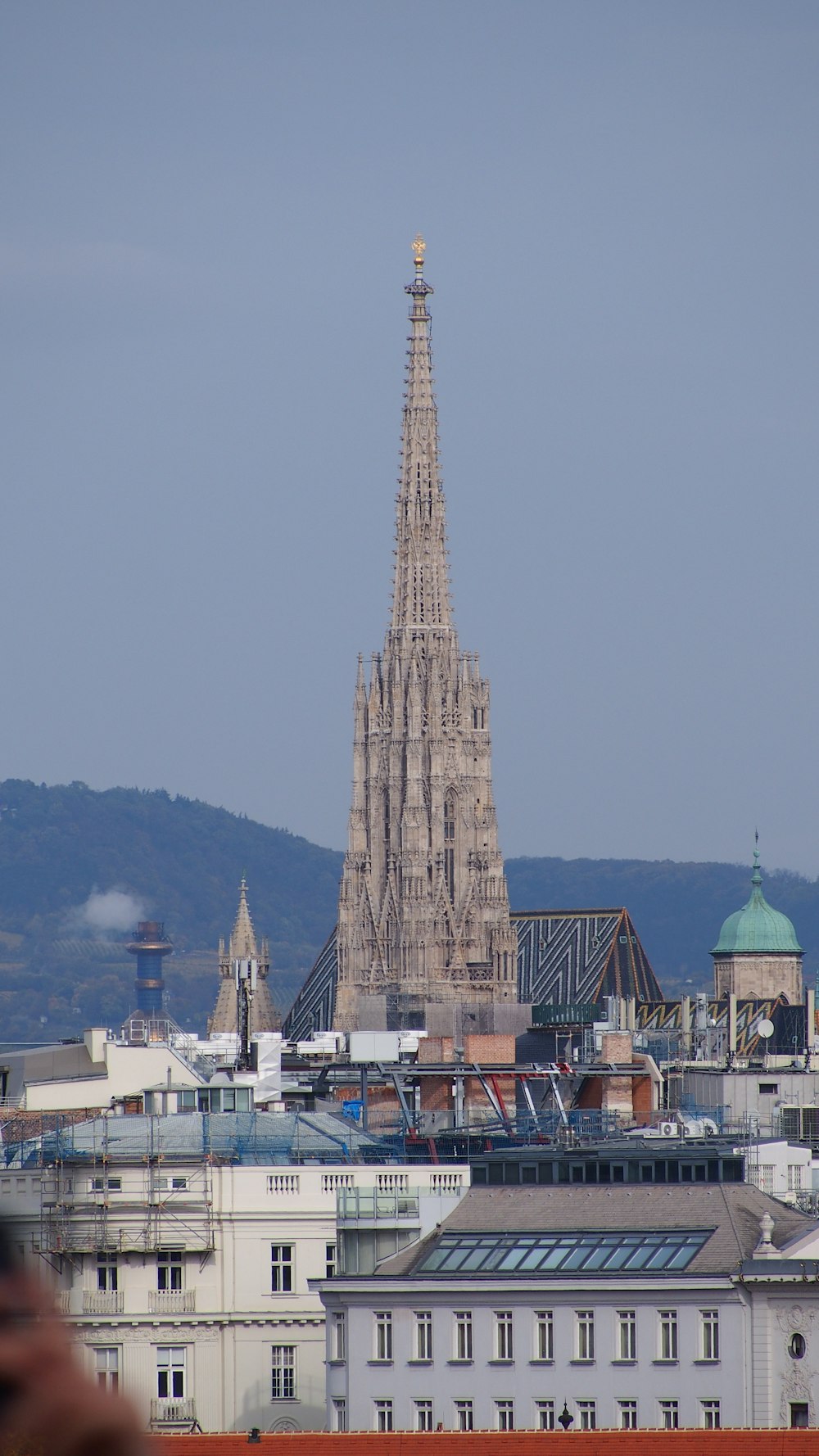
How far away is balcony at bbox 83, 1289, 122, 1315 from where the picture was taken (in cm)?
4750

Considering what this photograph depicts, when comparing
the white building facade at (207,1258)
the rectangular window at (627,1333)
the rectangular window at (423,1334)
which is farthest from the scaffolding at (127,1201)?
the rectangular window at (627,1333)

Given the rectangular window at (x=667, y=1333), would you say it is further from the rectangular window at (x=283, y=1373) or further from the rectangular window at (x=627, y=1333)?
the rectangular window at (x=283, y=1373)

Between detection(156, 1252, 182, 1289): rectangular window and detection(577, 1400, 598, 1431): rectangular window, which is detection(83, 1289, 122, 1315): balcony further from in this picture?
detection(577, 1400, 598, 1431): rectangular window

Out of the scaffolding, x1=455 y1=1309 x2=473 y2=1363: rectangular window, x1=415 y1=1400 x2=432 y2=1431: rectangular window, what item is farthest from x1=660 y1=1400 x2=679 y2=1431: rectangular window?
the scaffolding

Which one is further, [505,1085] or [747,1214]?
[505,1085]

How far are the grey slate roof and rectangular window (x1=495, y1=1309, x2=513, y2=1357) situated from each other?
0.73 m

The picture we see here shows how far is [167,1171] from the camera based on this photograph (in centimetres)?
4950

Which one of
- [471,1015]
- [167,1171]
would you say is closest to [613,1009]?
[471,1015]

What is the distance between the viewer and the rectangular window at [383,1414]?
41.2 metres

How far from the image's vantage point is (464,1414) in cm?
4162

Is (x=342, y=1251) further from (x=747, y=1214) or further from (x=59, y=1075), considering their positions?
(x=59, y=1075)

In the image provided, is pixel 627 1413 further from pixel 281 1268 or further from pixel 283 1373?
pixel 281 1268

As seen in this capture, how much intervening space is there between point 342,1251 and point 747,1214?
21.0ft

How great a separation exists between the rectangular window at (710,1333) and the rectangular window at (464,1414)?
342 centimetres
